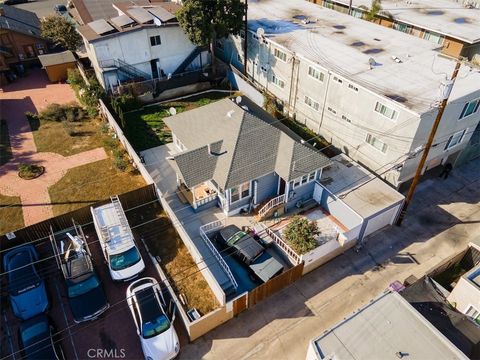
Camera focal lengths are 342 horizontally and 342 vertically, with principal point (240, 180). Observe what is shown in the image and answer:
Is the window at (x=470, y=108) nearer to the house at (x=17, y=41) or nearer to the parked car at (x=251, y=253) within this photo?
the parked car at (x=251, y=253)

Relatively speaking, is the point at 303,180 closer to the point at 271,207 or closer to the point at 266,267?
the point at 271,207

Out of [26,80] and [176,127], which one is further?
[26,80]

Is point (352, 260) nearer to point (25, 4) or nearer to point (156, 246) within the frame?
point (156, 246)

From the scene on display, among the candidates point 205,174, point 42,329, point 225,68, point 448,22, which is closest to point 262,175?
point 205,174

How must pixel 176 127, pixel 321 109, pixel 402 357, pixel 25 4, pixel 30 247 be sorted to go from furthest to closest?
pixel 25 4 → pixel 321 109 → pixel 176 127 → pixel 30 247 → pixel 402 357

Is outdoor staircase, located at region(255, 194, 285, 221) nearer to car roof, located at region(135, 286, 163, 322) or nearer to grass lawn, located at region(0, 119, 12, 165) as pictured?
car roof, located at region(135, 286, 163, 322)
